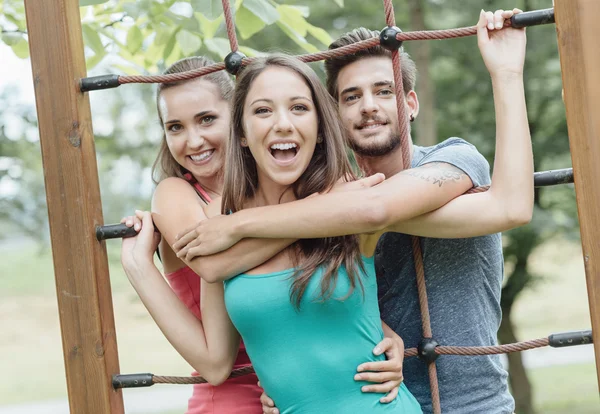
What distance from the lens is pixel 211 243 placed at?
1.67 meters

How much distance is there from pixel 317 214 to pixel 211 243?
0.78 ft

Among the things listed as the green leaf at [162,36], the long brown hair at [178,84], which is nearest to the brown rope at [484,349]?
the long brown hair at [178,84]

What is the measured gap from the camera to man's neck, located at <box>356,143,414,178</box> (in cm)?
205

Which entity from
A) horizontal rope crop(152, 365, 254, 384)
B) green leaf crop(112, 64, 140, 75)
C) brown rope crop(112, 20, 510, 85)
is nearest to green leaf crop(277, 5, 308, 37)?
green leaf crop(112, 64, 140, 75)

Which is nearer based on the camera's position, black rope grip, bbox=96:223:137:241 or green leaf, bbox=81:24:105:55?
black rope grip, bbox=96:223:137:241

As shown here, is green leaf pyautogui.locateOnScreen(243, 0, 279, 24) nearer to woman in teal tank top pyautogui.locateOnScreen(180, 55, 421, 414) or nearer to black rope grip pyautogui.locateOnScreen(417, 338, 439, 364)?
woman in teal tank top pyautogui.locateOnScreen(180, 55, 421, 414)

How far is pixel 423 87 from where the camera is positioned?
611 centimetres

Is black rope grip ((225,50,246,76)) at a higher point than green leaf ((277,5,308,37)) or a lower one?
lower

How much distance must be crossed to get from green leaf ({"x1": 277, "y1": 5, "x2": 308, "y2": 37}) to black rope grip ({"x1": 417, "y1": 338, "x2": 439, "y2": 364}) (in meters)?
1.59

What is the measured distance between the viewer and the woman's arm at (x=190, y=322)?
5.87 feet

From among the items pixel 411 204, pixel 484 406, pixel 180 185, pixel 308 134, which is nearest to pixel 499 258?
pixel 484 406

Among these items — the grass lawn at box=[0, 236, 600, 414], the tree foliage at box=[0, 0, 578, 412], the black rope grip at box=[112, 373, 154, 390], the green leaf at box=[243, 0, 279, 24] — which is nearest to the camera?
the black rope grip at box=[112, 373, 154, 390]

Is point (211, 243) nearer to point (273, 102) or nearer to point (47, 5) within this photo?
point (273, 102)

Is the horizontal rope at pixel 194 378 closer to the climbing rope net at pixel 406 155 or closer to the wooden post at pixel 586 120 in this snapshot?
the climbing rope net at pixel 406 155
